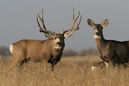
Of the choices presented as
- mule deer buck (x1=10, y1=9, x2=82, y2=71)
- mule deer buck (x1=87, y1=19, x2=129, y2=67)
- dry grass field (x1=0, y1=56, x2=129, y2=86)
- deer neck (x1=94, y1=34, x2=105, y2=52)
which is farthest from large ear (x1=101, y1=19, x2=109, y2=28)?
dry grass field (x1=0, y1=56, x2=129, y2=86)

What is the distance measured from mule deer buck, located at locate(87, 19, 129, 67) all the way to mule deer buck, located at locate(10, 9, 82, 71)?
3.52 feet

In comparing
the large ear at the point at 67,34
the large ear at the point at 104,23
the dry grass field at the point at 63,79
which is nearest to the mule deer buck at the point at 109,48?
the large ear at the point at 104,23

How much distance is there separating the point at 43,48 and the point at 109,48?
2.31 metres

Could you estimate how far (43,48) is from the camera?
12.2 metres

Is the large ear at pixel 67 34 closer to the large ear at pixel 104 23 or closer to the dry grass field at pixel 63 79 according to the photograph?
the large ear at pixel 104 23

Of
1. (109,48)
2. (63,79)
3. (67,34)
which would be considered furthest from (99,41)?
(63,79)

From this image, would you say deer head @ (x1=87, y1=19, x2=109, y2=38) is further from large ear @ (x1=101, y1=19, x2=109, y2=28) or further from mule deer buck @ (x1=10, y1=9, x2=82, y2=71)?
mule deer buck @ (x1=10, y1=9, x2=82, y2=71)

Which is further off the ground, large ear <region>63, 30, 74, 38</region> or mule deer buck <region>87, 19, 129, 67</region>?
large ear <region>63, 30, 74, 38</region>

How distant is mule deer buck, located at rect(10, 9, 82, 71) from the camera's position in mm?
11742

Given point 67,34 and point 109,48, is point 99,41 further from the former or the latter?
point 67,34

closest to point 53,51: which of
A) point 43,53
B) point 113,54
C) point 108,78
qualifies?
point 43,53

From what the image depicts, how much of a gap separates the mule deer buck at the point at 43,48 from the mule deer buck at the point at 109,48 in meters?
1.07

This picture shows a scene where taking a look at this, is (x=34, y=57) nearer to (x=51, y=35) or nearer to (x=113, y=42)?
(x=51, y=35)

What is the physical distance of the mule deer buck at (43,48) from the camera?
11.7m
